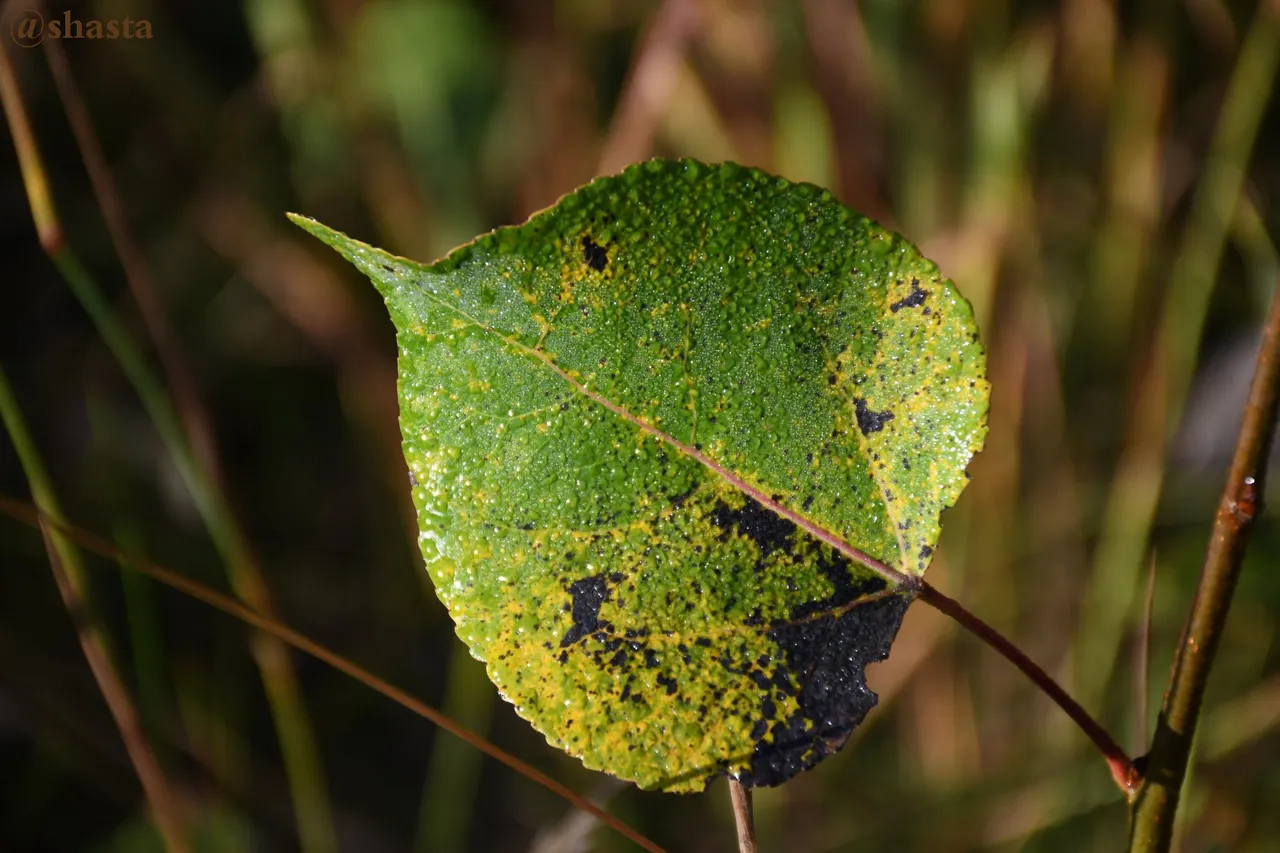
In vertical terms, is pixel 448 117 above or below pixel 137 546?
above

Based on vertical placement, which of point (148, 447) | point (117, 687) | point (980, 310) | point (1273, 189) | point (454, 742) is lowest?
point (117, 687)

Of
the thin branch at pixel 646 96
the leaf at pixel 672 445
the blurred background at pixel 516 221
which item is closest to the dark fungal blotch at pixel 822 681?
the leaf at pixel 672 445

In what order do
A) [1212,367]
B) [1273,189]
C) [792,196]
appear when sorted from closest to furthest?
[792,196] < [1212,367] < [1273,189]

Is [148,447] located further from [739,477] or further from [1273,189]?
[1273,189]

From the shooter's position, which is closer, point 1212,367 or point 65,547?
point 65,547

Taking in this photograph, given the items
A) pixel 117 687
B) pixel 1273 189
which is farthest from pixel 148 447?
pixel 1273 189

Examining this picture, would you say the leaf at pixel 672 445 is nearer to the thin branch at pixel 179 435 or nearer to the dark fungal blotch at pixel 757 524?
the dark fungal blotch at pixel 757 524

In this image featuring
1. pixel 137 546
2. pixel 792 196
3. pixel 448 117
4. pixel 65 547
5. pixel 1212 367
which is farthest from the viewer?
pixel 448 117

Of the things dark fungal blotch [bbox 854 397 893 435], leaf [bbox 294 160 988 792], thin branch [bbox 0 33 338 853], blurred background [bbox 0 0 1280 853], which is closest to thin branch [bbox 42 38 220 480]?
thin branch [bbox 0 33 338 853]

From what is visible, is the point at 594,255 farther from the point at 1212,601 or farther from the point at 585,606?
the point at 1212,601
